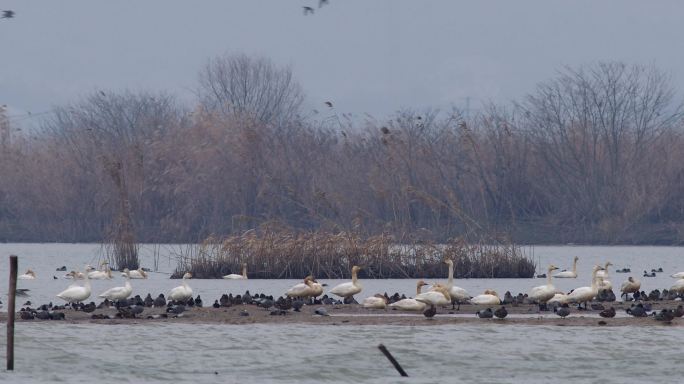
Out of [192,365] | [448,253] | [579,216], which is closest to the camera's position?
[192,365]

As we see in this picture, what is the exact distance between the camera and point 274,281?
36469 mm

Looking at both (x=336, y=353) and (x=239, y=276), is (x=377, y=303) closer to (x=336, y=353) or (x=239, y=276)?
(x=336, y=353)

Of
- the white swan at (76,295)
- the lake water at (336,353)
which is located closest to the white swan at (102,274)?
the white swan at (76,295)

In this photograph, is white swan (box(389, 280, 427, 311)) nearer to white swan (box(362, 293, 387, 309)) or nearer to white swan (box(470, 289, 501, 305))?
white swan (box(362, 293, 387, 309))

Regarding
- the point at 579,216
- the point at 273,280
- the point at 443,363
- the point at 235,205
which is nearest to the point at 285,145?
the point at 235,205

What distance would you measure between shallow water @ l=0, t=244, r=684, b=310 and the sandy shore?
3.33 m

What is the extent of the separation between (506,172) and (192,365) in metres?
44.6

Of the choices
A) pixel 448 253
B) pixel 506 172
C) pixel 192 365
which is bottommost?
pixel 192 365

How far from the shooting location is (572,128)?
69438 millimetres

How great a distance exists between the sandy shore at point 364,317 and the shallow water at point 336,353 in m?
0.59

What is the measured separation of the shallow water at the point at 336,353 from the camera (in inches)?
773

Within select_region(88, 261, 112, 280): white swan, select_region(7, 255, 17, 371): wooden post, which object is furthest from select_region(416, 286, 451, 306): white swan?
select_region(88, 261, 112, 280): white swan

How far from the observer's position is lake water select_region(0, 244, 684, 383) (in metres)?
19.7

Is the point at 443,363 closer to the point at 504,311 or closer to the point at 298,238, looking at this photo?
the point at 504,311
